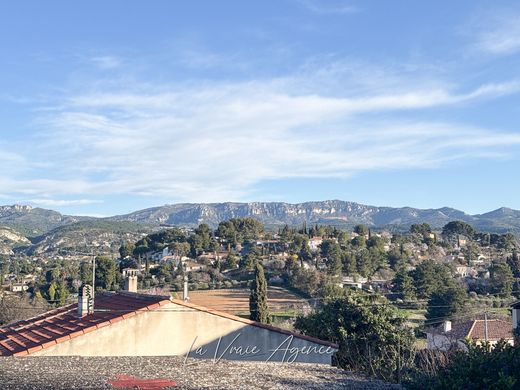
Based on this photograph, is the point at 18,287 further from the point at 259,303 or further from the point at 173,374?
the point at 173,374

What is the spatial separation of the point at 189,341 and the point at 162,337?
72 cm

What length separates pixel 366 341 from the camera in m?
21.4

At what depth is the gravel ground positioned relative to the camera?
9.41 meters

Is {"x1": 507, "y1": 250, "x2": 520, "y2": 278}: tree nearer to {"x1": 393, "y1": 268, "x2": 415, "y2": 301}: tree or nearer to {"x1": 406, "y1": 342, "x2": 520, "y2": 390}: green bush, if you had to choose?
{"x1": 393, "y1": 268, "x2": 415, "y2": 301}: tree

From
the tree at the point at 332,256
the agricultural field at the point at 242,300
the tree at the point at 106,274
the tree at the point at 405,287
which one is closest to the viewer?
the agricultural field at the point at 242,300

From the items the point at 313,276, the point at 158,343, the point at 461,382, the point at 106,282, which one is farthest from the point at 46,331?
the point at 313,276

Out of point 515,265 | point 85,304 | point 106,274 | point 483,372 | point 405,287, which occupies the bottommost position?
point 405,287

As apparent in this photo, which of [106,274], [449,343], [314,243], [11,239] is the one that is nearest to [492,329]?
[449,343]

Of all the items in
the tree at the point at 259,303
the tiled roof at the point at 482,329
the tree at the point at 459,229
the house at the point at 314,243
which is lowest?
the tiled roof at the point at 482,329

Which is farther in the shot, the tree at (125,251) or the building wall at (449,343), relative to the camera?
the tree at (125,251)

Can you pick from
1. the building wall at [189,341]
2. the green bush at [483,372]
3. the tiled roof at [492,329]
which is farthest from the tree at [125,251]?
the green bush at [483,372]

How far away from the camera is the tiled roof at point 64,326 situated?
13.1m

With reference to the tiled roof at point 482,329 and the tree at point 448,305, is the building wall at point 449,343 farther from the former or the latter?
the tree at point 448,305

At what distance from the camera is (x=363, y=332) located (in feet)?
71.6
